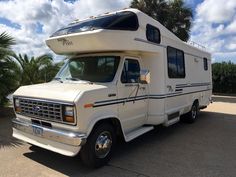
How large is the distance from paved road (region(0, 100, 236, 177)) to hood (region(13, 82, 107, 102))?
4.51ft

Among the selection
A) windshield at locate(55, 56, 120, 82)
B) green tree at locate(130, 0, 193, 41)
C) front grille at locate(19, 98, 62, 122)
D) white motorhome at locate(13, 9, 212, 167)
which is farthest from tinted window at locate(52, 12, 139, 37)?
green tree at locate(130, 0, 193, 41)

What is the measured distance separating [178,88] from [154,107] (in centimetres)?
156

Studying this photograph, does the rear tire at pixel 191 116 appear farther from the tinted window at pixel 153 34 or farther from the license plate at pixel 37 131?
the license plate at pixel 37 131

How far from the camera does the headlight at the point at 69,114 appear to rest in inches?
183

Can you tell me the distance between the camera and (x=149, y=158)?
580cm

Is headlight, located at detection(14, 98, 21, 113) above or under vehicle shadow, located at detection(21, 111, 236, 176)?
above

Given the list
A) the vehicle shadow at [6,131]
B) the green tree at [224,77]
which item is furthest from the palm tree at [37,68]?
the green tree at [224,77]

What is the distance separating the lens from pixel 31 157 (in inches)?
223

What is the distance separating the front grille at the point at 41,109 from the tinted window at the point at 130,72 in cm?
159

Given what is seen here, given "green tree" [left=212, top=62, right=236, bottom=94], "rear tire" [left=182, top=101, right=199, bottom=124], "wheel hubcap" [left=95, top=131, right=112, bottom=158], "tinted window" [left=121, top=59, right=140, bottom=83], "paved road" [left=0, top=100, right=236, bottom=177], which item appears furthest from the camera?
"green tree" [left=212, top=62, right=236, bottom=94]

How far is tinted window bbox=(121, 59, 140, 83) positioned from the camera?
5.80m

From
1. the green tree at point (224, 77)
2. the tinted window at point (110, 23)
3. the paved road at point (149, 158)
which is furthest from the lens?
the green tree at point (224, 77)

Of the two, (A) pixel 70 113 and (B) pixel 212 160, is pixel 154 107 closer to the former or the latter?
(B) pixel 212 160

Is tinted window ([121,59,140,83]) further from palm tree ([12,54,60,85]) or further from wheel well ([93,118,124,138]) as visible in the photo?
palm tree ([12,54,60,85])
